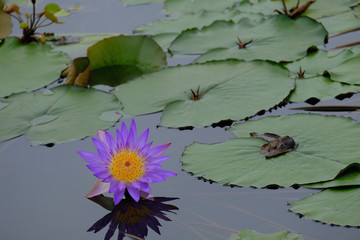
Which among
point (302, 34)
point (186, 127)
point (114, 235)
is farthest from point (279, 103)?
point (114, 235)

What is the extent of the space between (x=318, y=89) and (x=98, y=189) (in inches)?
45.4

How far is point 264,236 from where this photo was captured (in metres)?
1.50

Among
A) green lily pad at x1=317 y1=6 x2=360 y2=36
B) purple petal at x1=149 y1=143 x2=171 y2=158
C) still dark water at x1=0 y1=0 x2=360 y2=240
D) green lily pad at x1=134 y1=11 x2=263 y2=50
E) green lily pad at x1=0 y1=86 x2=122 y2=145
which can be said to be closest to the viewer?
still dark water at x1=0 y1=0 x2=360 y2=240

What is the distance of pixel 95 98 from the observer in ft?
8.32

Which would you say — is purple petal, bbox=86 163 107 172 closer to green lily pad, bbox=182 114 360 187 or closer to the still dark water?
the still dark water

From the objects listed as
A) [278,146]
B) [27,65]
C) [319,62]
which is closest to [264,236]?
[278,146]

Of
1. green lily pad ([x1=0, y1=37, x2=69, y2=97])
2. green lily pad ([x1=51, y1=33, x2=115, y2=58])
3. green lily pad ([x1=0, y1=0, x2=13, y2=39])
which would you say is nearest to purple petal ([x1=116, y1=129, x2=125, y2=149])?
green lily pad ([x1=0, y1=37, x2=69, y2=97])

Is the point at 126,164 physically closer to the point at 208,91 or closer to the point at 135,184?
the point at 135,184

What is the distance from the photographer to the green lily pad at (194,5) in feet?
12.5

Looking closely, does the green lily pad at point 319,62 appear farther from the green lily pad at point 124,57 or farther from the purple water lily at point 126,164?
the purple water lily at point 126,164

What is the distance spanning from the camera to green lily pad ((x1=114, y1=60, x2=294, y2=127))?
2.30 m

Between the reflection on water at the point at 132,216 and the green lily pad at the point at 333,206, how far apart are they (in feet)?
1.33

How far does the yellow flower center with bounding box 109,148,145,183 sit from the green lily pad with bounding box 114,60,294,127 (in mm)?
488

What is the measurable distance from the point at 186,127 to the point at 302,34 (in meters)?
1.09
